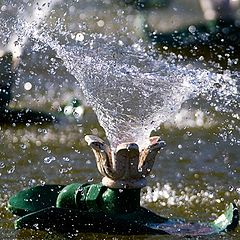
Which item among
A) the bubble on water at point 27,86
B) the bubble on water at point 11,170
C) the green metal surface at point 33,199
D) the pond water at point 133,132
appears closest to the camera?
the green metal surface at point 33,199

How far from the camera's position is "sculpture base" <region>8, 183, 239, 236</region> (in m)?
3.89

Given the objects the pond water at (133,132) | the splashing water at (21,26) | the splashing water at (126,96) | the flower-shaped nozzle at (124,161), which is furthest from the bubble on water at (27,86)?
the flower-shaped nozzle at (124,161)

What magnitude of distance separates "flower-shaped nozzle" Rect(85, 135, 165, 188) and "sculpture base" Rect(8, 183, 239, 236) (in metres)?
0.04

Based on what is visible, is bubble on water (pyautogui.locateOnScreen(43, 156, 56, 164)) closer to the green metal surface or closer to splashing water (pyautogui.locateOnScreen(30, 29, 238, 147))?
splashing water (pyautogui.locateOnScreen(30, 29, 238, 147))

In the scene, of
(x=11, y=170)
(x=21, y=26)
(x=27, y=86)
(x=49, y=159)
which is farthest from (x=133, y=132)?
(x=21, y=26)

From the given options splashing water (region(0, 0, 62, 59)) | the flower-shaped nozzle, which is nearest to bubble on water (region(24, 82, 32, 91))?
splashing water (region(0, 0, 62, 59))

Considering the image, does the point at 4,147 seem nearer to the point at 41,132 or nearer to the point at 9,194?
the point at 41,132

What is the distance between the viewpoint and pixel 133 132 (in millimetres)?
4180

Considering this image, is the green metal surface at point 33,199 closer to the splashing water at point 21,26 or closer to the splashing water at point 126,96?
the splashing water at point 126,96

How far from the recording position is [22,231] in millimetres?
4047

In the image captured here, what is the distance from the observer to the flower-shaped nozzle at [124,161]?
394cm

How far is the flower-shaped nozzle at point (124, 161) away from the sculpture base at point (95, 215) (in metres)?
0.04

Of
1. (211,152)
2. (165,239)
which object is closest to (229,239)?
(165,239)

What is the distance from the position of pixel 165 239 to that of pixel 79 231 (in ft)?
1.22
